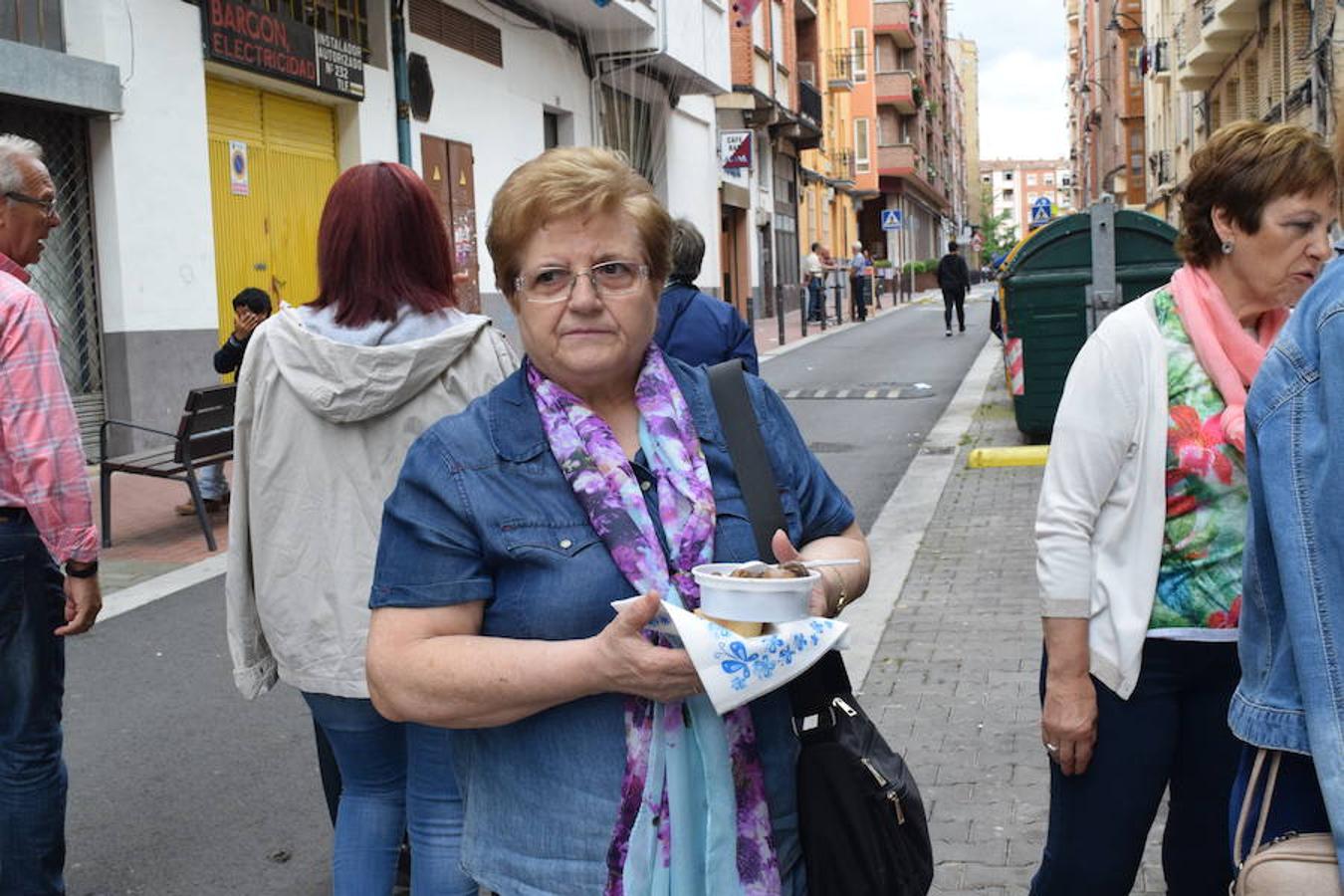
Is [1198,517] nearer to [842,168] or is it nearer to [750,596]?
[750,596]

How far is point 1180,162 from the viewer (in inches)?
1918

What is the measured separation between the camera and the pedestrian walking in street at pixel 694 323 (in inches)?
234

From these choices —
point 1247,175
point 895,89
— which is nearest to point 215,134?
point 1247,175

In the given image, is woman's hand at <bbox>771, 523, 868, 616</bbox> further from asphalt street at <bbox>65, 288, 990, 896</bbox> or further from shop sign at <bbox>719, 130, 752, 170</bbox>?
shop sign at <bbox>719, 130, 752, 170</bbox>

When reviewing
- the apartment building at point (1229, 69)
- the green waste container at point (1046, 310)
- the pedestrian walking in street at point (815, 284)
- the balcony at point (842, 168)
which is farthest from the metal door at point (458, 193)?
the balcony at point (842, 168)

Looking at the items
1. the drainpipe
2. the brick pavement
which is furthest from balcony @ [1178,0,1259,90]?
the brick pavement

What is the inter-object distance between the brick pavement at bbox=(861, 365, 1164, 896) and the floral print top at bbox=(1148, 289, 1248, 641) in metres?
1.34

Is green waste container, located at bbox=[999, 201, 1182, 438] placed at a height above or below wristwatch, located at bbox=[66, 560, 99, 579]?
above

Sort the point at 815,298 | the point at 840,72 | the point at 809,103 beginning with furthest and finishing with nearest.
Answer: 1. the point at 840,72
2. the point at 809,103
3. the point at 815,298

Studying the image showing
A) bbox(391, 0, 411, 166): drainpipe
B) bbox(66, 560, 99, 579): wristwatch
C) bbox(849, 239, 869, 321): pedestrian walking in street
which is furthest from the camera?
bbox(849, 239, 869, 321): pedestrian walking in street

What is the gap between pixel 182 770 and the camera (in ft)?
17.6

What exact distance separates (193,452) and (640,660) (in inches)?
319

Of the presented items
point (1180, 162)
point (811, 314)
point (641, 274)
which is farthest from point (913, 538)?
point (1180, 162)

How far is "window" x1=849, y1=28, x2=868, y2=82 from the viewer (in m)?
62.5
